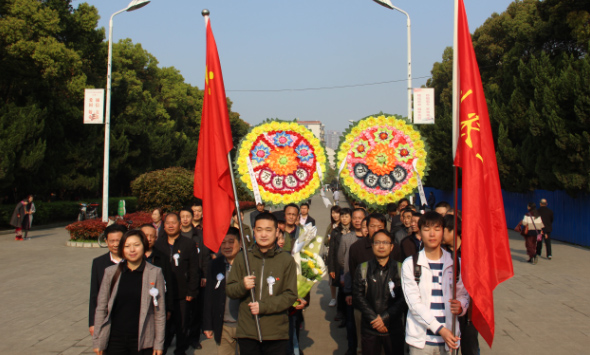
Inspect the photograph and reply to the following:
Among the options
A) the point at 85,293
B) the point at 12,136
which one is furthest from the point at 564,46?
the point at 12,136

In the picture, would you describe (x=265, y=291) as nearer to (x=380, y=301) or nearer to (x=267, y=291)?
(x=267, y=291)

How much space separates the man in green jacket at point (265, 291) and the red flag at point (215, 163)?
66cm

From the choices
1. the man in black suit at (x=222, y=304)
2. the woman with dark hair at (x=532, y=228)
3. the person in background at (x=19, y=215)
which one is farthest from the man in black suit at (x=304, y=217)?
the person in background at (x=19, y=215)

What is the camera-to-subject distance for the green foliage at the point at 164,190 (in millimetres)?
22312

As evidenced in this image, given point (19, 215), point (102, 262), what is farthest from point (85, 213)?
point (102, 262)

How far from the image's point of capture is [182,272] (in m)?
5.93

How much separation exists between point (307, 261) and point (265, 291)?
144 cm

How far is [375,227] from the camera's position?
638 cm

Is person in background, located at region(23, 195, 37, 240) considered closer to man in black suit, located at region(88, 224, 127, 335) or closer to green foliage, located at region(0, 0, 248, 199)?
green foliage, located at region(0, 0, 248, 199)

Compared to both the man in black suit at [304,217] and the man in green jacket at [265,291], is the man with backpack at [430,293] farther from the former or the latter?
the man in black suit at [304,217]

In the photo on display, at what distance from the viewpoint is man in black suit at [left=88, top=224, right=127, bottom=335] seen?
4.43m

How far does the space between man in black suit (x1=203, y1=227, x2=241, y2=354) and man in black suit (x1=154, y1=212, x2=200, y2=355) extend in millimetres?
812

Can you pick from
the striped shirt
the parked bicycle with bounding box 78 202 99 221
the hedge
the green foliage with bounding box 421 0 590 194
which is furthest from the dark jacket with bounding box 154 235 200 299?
the parked bicycle with bounding box 78 202 99 221

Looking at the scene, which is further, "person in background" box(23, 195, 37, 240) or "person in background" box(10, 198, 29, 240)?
"person in background" box(23, 195, 37, 240)
